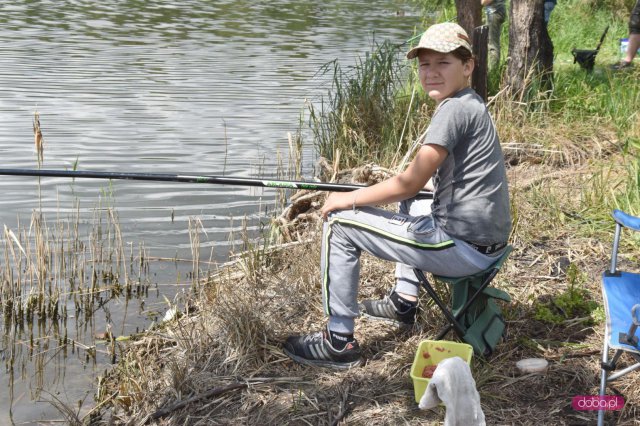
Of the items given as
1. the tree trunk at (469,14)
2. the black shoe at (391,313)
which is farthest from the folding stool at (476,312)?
the tree trunk at (469,14)

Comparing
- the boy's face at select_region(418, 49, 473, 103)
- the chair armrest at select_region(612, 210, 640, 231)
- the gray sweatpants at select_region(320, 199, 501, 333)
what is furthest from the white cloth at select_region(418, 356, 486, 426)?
the boy's face at select_region(418, 49, 473, 103)

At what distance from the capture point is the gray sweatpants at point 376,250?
330cm

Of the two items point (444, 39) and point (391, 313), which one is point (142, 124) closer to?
point (391, 313)

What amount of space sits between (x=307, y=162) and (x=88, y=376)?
3.38 metres

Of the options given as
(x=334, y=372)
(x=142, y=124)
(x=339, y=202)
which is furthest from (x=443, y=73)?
(x=142, y=124)

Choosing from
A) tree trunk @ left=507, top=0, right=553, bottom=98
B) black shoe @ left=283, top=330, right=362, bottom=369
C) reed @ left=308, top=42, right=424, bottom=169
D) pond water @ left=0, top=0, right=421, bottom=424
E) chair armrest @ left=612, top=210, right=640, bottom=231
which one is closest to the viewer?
chair armrest @ left=612, top=210, right=640, bottom=231

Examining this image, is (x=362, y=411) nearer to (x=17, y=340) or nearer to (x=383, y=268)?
(x=383, y=268)

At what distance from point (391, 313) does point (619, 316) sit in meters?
1.02

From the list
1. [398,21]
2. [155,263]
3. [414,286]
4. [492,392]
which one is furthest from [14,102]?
[398,21]

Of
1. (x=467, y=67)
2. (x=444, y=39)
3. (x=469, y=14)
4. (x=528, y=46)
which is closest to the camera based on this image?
(x=444, y=39)

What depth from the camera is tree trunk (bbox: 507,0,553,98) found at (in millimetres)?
6766

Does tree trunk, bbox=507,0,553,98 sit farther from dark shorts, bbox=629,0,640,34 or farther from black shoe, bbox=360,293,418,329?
black shoe, bbox=360,293,418,329

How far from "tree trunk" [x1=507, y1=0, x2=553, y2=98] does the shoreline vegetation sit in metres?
0.48

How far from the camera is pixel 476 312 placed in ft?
11.5
